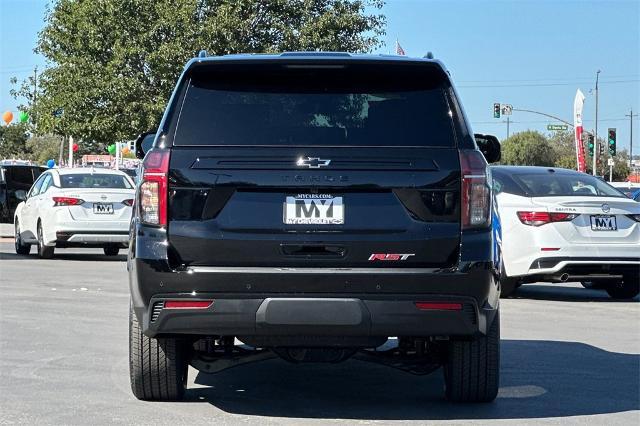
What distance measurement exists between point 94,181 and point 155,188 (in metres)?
14.8

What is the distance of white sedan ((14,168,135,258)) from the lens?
1978 centimetres

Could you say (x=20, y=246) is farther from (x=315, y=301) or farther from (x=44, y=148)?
(x=44, y=148)

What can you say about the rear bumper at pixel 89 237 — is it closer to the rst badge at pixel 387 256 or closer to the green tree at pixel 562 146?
the rst badge at pixel 387 256

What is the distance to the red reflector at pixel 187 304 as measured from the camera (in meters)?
6.24

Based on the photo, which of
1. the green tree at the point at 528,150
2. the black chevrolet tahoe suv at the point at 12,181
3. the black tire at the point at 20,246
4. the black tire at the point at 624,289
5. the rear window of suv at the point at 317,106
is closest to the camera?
the rear window of suv at the point at 317,106

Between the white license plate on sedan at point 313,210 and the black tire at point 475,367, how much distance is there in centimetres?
109

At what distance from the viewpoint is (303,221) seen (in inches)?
247

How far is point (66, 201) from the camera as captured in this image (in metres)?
19.9

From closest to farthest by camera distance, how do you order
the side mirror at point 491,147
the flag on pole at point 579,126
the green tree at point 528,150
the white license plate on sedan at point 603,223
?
the side mirror at point 491,147 → the white license plate on sedan at point 603,223 → the flag on pole at point 579,126 → the green tree at point 528,150

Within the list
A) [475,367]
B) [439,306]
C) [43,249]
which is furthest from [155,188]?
[43,249]

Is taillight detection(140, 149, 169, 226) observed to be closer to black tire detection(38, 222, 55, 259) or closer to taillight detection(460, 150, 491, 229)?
taillight detection(460, 150, 491, 229)

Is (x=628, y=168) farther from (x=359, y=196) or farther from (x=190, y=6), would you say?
(x=359, y=196)

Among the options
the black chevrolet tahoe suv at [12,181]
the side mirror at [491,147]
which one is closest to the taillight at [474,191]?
the side mirror at [491,147]

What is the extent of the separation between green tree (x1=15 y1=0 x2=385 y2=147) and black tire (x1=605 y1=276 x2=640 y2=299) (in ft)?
89.7
